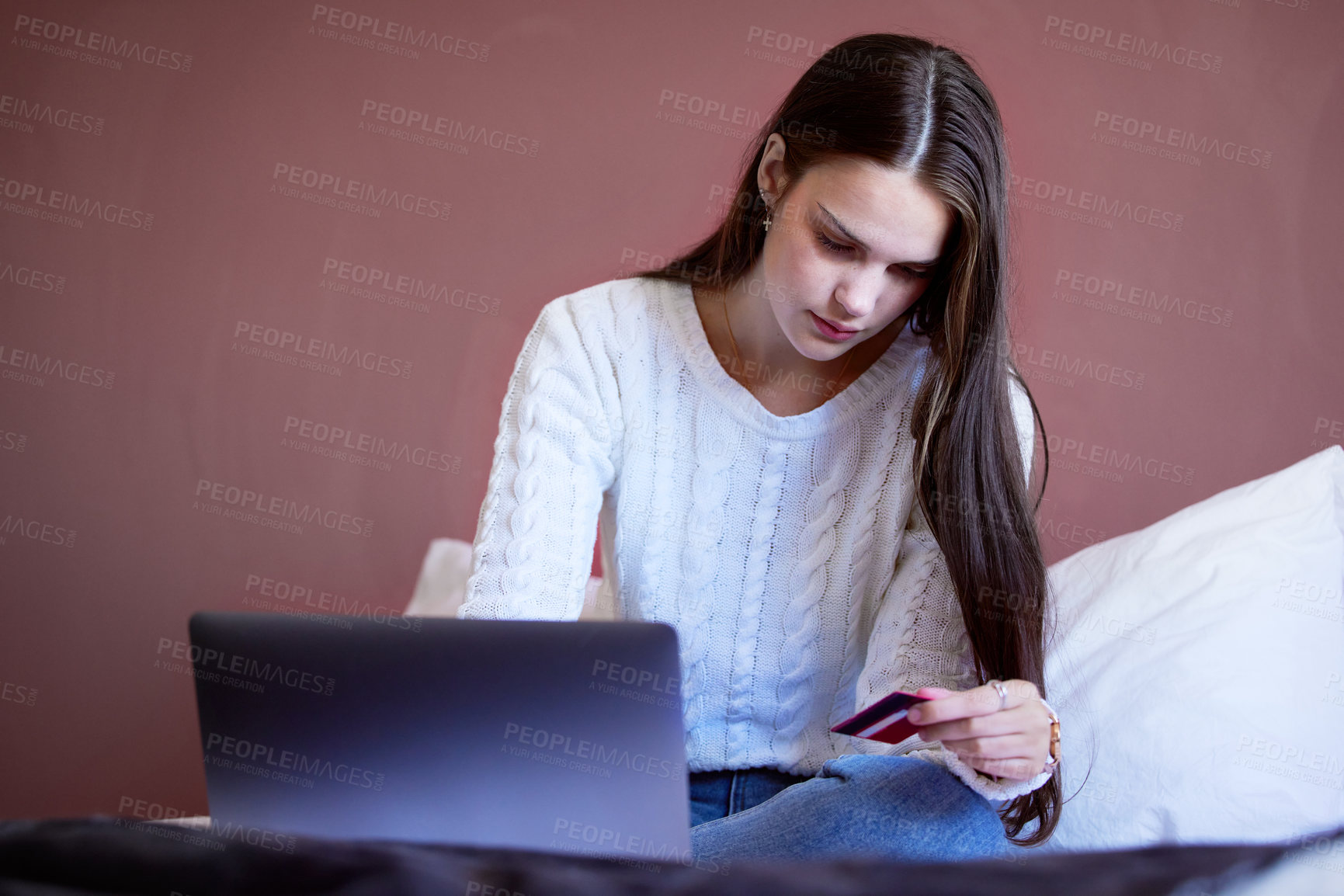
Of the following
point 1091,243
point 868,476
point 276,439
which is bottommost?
point 868,476

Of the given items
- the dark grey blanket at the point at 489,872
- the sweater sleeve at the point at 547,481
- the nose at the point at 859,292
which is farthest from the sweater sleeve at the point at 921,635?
the dark grey blanket at the point at 489,872

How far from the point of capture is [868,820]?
82 centimetres

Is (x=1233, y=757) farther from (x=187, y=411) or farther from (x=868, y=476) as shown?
(x=187, y=411)

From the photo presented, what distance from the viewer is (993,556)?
1082mm

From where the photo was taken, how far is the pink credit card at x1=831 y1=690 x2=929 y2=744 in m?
0.76

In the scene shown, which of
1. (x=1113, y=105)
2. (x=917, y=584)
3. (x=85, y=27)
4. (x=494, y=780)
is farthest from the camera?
(x=85, y=27)

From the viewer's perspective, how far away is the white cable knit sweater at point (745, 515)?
1.20 meters

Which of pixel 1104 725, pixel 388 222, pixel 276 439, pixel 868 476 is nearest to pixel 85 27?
pixel 388 222

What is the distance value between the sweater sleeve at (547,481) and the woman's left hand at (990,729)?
1.31ft

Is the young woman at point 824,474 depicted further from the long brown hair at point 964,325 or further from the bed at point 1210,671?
the bed at point 1210,671

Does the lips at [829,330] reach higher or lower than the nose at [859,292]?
lower

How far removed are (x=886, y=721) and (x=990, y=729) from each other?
119 mm

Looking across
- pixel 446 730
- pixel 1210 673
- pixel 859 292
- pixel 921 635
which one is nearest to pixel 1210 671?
pixel 1210 673

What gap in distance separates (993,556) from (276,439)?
4.36 feet
